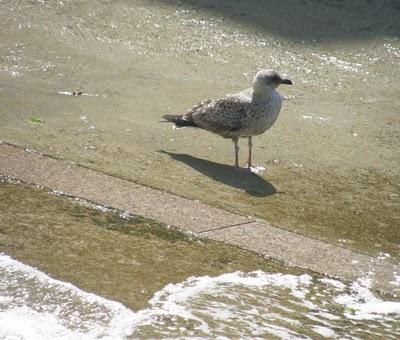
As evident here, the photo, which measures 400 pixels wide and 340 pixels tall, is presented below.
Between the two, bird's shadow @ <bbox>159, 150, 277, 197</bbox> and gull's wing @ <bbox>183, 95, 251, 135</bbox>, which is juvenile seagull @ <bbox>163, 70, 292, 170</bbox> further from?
bird's shadow @ <bbox>159, 150, 277, 197</bbox>

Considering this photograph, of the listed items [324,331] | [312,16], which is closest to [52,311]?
[324,331]

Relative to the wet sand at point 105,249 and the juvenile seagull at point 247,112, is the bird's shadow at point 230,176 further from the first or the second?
the wet sand at point 105,249

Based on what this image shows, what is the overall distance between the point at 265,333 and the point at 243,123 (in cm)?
297

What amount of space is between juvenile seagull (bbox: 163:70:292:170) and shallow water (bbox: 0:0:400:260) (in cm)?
24

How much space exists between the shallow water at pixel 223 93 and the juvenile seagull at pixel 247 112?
24 cm

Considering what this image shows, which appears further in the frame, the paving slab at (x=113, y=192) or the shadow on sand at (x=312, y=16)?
the shadow on sand at (x=312, y=16)

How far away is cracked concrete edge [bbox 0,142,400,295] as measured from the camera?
4901 mm

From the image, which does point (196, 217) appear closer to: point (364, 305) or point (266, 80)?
point (364, 305)

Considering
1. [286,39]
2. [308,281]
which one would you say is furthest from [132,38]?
[308,281]

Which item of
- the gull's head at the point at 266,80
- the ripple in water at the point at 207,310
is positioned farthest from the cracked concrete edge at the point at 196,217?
the gull's head at the point at 266,80

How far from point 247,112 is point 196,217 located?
1.60 m

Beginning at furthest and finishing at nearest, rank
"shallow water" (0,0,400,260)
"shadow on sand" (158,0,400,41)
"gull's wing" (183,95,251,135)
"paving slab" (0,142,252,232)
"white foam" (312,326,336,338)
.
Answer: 1. "shadow on sand" (158,0,400,41)
2. "gull's wing" (183,95,251,135)
3. "shallow water" (0,0,400,260)
4. "paving slab" (0,142,252,232)
5. "white foam" (312,326,336,338)

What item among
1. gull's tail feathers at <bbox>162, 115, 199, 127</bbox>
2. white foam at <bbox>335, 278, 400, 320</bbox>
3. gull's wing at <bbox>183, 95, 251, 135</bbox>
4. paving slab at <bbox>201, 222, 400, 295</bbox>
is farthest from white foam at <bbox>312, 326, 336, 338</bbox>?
gull's tail feathers at <bbox>162, 115, 199, 127</bbox>

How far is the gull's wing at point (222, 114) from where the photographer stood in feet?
22.3
